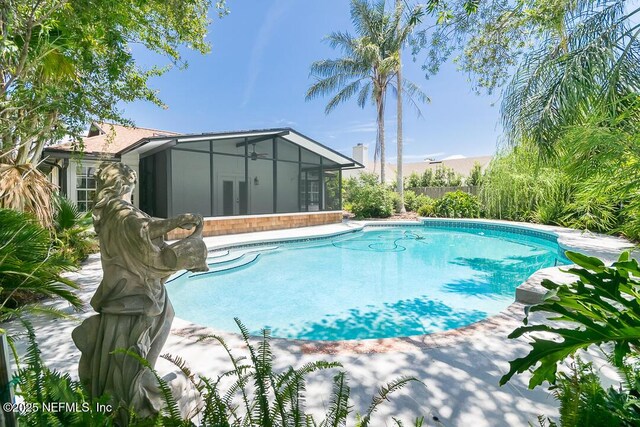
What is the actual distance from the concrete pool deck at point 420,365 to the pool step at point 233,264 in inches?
142

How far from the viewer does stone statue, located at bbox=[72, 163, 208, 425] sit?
1590 mm

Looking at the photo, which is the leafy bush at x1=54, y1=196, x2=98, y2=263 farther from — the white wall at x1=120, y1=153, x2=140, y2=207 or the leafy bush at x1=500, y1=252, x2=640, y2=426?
the leafy bush at x1=500, y1=252, x2=640, y2=426

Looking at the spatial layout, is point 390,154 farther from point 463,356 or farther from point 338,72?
point 463,356

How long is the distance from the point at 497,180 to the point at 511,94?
11011 millimetres

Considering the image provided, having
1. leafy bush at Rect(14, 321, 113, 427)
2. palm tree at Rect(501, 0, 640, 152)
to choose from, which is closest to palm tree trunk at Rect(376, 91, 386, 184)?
palm tree at Rect(501, 0, 640, 152)

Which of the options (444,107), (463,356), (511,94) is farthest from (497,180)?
(463,356)

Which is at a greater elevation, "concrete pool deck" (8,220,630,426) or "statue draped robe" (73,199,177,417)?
"statue draped robe" (73,199,177,417)

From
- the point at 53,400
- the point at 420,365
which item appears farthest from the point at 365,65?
the point at 53,400

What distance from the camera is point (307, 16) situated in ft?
47.6

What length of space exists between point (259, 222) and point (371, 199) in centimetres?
785

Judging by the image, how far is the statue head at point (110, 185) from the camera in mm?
1721

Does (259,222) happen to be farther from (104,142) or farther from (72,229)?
(72,229)

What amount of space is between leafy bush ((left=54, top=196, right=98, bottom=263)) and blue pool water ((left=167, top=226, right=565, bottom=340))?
6.84 ft

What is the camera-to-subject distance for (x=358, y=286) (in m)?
6.84
